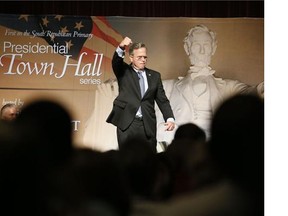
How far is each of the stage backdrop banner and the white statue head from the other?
0.7 inches

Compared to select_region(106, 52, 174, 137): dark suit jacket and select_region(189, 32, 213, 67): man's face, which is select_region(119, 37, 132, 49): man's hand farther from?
select_region(189, 32, 213, 67): man's face

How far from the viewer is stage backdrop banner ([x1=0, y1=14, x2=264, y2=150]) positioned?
1819 mm

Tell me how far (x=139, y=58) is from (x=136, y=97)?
0.65 ft

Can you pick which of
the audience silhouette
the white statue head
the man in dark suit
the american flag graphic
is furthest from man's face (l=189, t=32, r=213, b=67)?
the audience silhouette

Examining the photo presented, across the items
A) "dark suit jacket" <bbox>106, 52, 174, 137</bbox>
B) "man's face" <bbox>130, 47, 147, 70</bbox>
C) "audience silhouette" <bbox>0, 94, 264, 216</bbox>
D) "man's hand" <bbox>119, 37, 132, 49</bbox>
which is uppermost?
"man's hand" <bbox>119, 37, 132, 49</bbox>

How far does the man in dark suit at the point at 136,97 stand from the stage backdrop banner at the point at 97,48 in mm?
34

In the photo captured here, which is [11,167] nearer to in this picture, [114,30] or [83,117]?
[83,117]

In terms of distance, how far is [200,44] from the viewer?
1871mm

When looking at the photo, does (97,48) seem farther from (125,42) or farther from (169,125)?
(169,125)

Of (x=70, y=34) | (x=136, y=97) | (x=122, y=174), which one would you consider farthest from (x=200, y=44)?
(x=122, y=174)

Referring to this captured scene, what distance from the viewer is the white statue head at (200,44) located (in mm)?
1831

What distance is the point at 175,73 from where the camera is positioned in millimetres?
1840

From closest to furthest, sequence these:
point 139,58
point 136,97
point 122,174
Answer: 1. point 122,174
2. point 136,97
3. point 139,58

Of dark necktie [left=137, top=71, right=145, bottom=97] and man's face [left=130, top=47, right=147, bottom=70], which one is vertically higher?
man's face [left=130, top=47, right=147, bottom=70]
